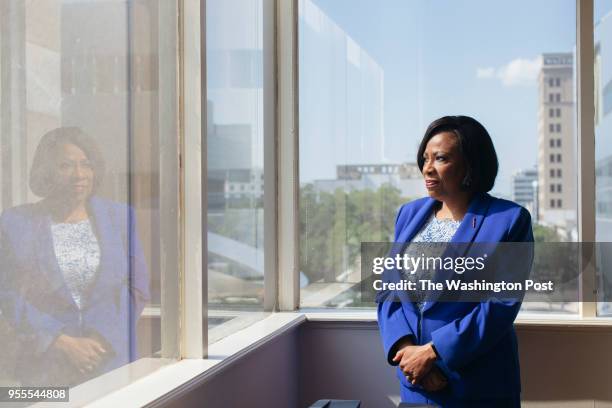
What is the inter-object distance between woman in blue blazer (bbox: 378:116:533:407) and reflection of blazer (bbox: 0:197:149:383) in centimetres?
102

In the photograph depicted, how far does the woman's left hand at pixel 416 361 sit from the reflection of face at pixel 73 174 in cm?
131

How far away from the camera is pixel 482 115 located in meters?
3.60

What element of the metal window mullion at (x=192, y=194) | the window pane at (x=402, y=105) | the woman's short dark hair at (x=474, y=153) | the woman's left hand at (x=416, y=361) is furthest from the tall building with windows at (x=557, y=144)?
the metal window mullion at (x=192, y=194)

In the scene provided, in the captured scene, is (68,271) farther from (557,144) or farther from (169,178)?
(557,144)

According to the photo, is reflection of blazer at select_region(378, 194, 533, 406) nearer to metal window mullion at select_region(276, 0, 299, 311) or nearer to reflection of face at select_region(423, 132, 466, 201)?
reflection of face at select_region(423, 132, 466, 201)

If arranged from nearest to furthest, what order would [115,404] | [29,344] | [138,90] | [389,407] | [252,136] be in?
[29,344] < [115,404] < [138,90] < [252,136] < [389,407]

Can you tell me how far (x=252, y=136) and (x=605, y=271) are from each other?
176cm

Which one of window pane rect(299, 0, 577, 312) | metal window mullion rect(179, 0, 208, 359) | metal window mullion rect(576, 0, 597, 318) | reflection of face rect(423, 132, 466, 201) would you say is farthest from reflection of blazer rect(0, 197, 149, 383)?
metal window mullion rect(576, 0, 597, 318)

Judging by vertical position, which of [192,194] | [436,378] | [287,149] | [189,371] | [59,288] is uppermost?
[287,149]

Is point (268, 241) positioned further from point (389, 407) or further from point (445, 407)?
point (445, 407)

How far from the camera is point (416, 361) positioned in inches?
102

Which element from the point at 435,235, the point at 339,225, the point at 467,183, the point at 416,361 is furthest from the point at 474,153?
the point at 339,225

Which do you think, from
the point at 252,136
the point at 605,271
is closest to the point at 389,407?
Answer: the point at 605,271

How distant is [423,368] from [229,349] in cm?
69
